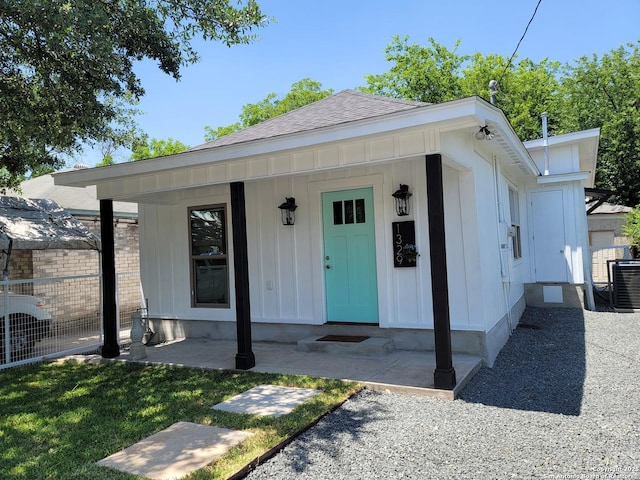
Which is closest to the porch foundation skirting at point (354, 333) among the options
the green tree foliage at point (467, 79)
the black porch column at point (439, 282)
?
the black porch column at point (439, 282)

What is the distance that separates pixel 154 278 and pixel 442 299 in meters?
5.34

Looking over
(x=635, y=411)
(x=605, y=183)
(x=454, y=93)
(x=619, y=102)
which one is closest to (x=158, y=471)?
(x=635, y=411)

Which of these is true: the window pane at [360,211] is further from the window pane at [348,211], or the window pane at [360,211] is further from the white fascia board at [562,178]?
the white fascia board at [562,178]

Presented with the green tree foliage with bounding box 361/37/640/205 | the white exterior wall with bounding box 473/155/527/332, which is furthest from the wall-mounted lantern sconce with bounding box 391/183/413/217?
the green tree foliage with bounding box 361/37/640/205

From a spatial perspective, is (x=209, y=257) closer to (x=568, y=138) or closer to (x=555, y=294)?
(x=555, y=294)

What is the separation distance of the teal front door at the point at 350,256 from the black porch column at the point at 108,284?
3014mm

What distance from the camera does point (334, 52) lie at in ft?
40.2

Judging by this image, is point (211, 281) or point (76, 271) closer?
point (211, 281)

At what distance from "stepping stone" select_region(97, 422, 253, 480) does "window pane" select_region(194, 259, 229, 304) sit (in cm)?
361

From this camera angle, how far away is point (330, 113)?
5.93m

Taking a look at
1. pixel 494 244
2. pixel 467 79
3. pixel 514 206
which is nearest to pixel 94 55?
pixel 494 244

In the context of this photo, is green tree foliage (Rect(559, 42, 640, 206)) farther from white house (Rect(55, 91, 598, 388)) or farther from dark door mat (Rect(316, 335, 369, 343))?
dark door mat (Rect(316, 335, 369, 343))

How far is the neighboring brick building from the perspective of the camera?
7.77 m

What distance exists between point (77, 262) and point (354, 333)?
7189 millimetres
